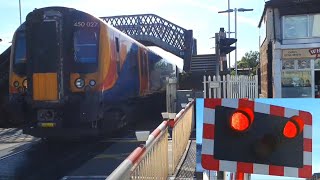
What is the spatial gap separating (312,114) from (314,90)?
80.4 feet

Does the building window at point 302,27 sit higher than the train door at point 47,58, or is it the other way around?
the building window at point 302,27

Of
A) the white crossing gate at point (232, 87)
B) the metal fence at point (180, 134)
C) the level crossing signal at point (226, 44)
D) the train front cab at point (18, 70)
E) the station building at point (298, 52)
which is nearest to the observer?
the metal fence at point (180, 134)

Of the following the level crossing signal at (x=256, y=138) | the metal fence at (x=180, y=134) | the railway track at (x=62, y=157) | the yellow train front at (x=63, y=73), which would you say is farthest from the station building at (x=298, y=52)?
the level crossing signal at (x=256, y=138)

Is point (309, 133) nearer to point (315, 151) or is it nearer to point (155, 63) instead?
point (315, 151)

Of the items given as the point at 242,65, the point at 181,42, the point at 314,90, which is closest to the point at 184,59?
the point at 181,42

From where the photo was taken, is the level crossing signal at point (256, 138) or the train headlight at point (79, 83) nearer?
the level crossing signal at point (256, 138)

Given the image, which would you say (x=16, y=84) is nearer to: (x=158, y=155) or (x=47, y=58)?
(x=47, y=58)

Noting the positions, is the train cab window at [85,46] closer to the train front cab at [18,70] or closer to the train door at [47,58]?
the train door at [47,58]

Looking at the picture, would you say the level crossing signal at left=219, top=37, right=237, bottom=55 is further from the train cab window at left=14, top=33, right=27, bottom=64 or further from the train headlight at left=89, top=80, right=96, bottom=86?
the train cab window at left=14, top=33, right=27, bottom=64

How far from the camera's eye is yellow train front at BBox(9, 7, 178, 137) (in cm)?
1177

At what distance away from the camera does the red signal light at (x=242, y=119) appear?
9.42ft

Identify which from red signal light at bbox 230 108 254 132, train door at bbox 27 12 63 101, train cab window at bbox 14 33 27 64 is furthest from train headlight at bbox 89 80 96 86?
red signal light at bbox 230 108 254 132

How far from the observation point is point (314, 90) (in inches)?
1022

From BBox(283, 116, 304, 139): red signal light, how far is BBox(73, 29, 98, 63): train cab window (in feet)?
31.5
